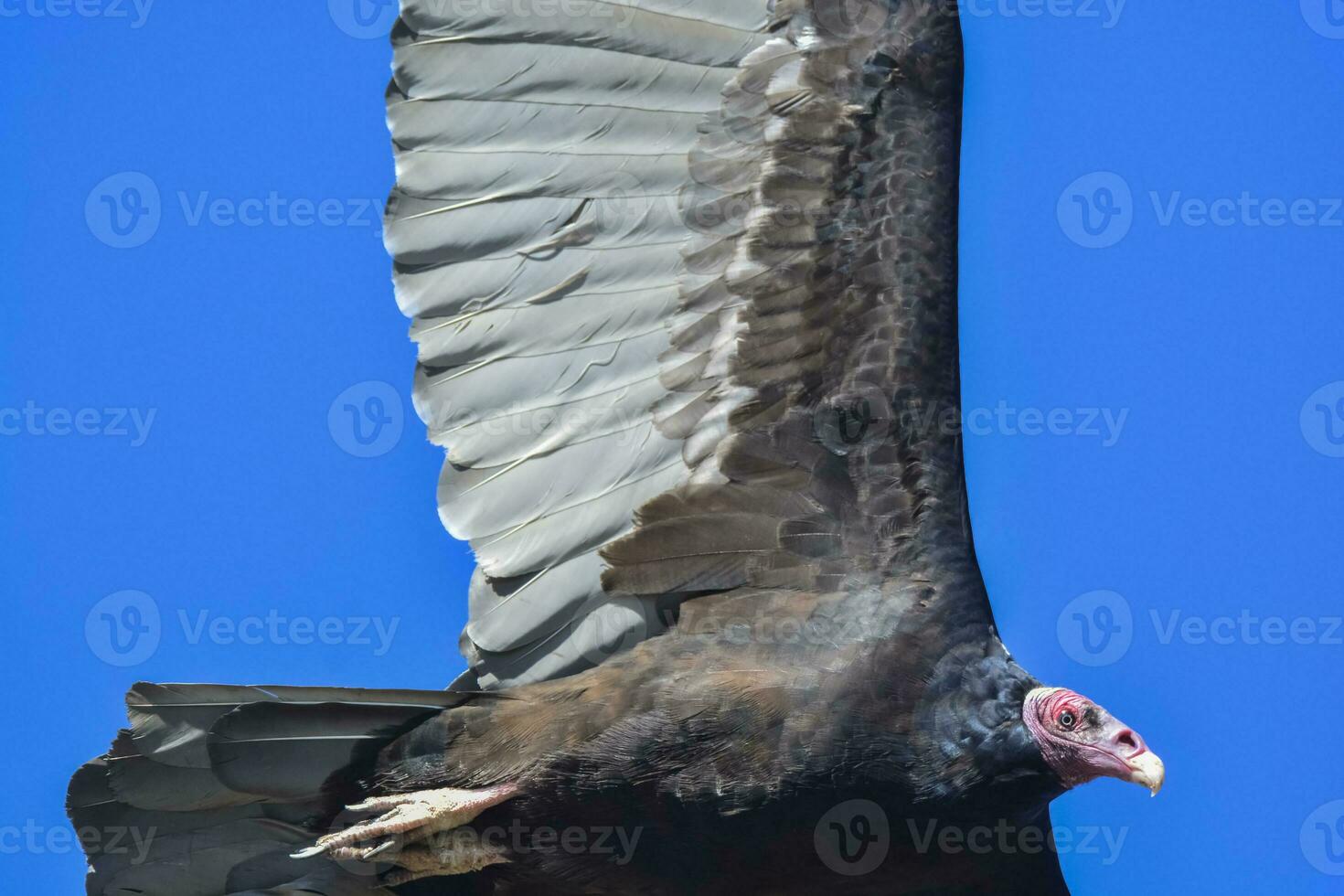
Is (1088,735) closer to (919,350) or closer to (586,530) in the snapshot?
(919,350)

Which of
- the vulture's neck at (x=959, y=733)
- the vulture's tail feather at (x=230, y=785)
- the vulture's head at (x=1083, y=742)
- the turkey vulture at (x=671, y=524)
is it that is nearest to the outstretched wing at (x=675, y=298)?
the turkey vulture at (x=671, y=524)

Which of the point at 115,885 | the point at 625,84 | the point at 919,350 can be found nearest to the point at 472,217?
the point at 625,84

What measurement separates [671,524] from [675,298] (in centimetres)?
66

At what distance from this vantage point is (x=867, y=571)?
159 inches

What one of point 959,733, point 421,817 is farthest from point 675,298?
point 421,817

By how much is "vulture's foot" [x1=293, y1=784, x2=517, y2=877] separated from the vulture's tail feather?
0.12 meters

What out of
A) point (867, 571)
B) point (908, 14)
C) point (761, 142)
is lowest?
point (867, 571)

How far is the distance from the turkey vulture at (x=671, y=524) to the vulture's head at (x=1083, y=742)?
1 centimetres

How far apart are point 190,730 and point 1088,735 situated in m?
2.45

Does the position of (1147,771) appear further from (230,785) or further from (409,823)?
(230,785)

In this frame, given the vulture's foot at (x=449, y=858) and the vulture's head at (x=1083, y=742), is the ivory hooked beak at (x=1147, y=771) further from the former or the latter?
the vulture's foot at (x=449, y=858)

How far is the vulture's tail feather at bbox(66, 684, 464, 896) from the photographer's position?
3.90 m

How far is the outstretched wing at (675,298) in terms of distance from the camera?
4078mm

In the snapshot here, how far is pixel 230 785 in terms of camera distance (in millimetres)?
3992
